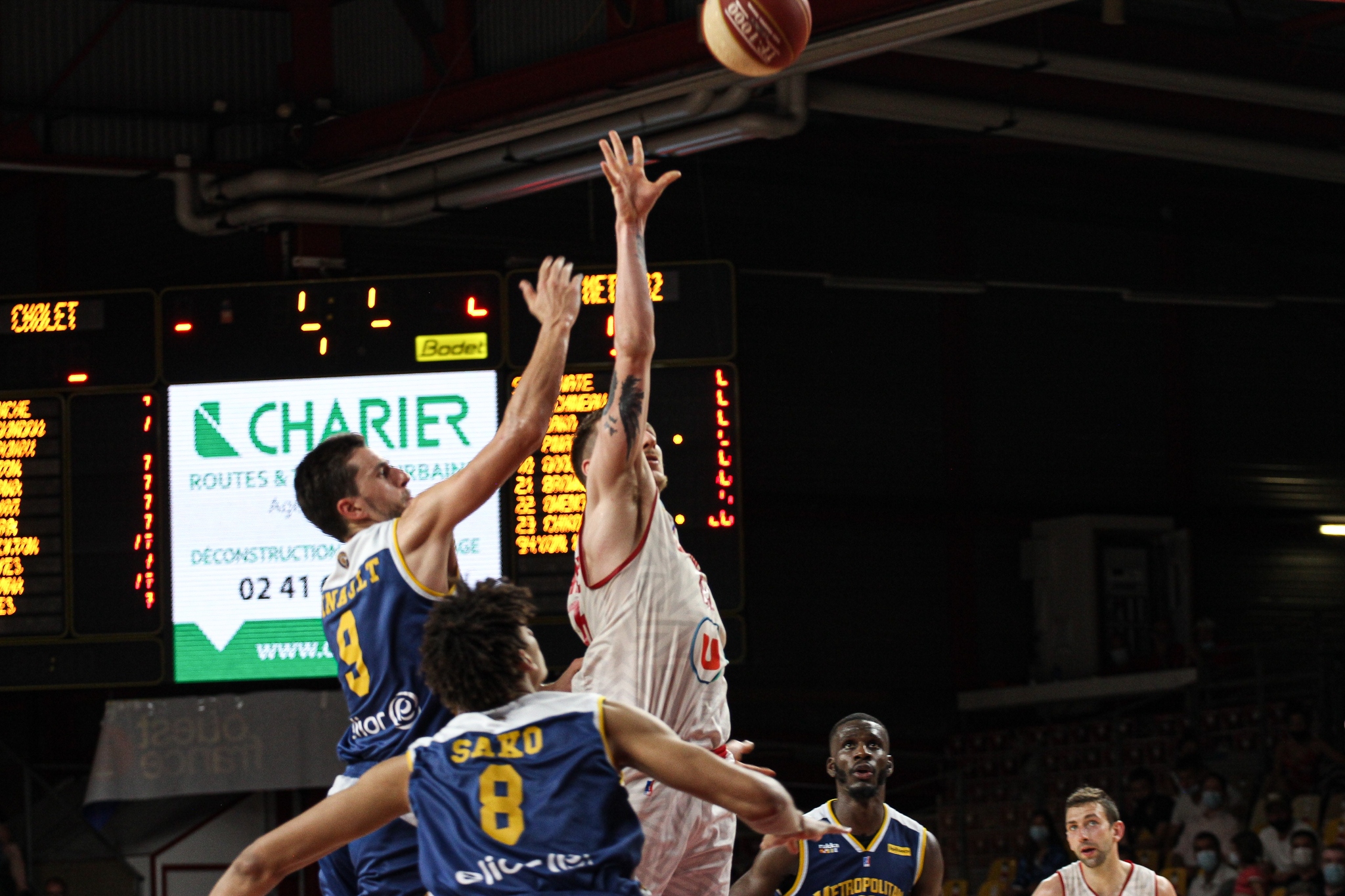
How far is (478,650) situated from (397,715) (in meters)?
1.02

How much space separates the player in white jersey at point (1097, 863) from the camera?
26.0 ft

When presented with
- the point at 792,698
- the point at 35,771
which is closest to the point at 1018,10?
the point at 792,698

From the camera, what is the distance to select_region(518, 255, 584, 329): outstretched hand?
4.98 meters

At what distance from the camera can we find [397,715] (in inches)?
187

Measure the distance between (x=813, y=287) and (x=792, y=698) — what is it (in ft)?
13.6

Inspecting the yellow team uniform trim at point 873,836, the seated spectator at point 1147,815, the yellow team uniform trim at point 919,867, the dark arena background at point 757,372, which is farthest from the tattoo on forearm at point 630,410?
the seated spectator at point 1147,815

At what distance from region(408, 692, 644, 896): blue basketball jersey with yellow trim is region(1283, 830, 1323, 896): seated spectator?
9.12 meters

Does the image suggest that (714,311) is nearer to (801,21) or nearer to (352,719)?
(801,21)

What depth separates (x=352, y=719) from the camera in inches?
191

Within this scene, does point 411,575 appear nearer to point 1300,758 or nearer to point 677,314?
point 677,314

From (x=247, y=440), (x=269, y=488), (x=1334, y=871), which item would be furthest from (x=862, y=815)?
(x=1334, y=871)

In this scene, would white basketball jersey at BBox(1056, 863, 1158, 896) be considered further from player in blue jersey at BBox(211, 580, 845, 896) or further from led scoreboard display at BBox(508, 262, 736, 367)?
player in blue jersey at BBox(211, 580, 845, 896)

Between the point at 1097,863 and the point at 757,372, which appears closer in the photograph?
the point at 1097,863

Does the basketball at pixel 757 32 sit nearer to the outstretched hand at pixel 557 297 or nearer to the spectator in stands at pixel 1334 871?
the outstretched hand at pixel 557 297
